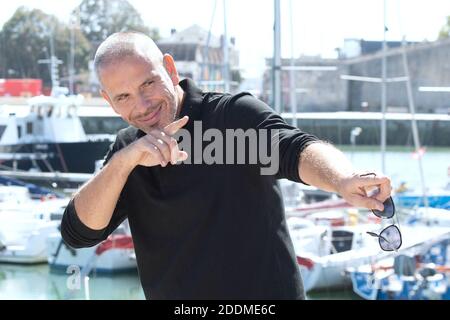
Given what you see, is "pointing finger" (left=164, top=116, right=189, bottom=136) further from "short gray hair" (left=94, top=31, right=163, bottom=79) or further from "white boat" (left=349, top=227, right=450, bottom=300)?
"white boat" (left=349, top=227, right=450, bottom=300)

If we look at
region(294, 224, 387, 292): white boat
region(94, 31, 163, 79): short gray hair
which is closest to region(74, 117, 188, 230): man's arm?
region(94, 31, 163, 79): short gray hair

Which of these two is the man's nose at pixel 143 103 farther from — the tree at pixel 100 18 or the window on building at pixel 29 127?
the tree at pixel 100 18

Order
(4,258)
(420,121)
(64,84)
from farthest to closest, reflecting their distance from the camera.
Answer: (420,121)
(64,84)
(4,258)

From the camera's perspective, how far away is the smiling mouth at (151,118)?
1763mm

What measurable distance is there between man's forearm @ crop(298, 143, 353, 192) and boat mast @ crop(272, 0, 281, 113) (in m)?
10.6

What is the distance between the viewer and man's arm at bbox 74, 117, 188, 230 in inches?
64.4

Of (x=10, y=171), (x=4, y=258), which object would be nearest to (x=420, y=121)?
(x=10, y=171)

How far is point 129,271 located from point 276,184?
12242 mm

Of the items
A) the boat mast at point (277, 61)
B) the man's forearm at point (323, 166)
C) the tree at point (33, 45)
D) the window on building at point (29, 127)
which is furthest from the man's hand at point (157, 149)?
the tree at point (33, 45)

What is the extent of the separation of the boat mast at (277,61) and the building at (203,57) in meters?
2.32
